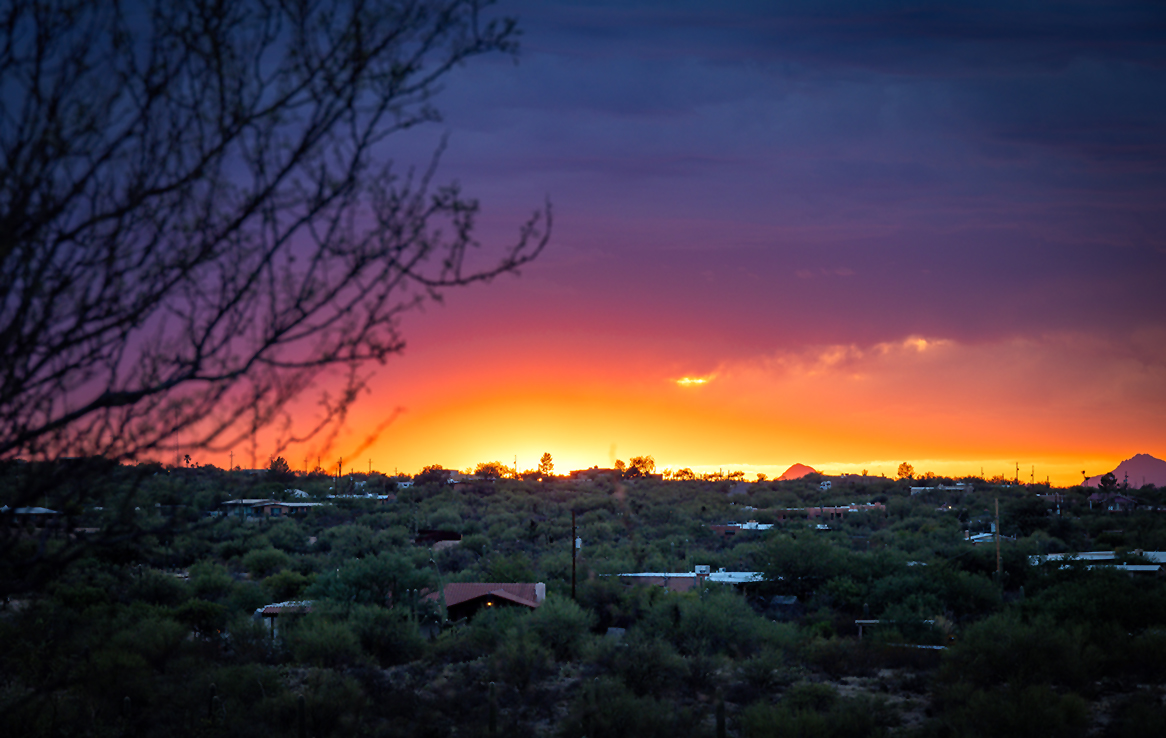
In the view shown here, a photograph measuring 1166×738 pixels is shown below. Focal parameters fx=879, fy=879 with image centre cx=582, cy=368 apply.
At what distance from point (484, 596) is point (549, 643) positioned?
26.6 feet

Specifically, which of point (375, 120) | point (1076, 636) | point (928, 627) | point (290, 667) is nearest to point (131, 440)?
point (375, 120)

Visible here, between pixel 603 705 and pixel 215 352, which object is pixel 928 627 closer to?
pixel 603 705

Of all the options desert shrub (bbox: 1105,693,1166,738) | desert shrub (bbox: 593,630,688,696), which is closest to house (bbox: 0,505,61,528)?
desert shrub (bbox: 1105,693,1166,738)

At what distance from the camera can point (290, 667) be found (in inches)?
1019

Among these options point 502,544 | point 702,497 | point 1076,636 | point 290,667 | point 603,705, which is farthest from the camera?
point 702,497

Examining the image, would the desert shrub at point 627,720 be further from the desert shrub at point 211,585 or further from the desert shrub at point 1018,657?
the desert shrub at point 211,585

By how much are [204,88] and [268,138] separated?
0.34 meters

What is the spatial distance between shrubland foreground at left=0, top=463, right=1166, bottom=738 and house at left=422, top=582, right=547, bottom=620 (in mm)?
1021

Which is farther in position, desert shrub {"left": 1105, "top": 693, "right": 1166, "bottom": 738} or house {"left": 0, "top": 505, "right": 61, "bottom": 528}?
desert shrub {"left": 1105, "top": 693, "right": 1166, "bottom": 738}

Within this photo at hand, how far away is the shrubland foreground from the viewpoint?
56.9 ft

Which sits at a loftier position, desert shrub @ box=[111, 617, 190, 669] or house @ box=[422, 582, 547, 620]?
desert shrub @ box=[111, 617, 190, 669]

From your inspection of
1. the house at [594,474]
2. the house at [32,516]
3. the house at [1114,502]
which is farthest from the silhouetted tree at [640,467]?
the house at [32,516]

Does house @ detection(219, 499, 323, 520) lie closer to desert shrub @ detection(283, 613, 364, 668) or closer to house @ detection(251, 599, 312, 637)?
house @ detection(251, 599, 312, 637)

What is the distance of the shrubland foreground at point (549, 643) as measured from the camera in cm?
1734
